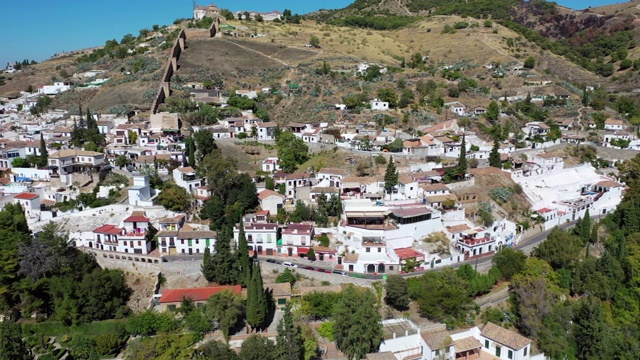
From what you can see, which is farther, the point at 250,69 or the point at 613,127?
the point at 250,69

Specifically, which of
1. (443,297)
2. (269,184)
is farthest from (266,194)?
(443,297)

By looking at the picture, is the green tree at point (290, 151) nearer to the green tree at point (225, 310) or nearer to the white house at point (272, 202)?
the white house at point (272, 202)

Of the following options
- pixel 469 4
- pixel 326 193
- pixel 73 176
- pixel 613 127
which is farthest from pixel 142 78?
pixel 469 4

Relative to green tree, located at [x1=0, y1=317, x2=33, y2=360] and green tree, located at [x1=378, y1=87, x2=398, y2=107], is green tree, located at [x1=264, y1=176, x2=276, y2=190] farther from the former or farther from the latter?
green tree, located at [x1=378, y1=87, x2=398, y2=107]

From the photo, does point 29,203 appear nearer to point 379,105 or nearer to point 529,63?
point 379,105

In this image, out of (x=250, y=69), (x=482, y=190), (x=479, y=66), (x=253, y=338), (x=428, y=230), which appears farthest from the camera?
(x=479, y=66)

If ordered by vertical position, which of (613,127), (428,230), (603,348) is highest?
(613,127)

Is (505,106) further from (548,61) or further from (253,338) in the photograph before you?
(253,338)
